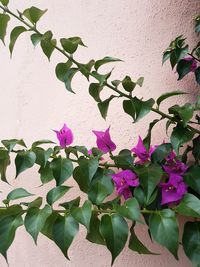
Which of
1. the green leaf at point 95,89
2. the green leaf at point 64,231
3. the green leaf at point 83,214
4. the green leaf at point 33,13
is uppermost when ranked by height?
the green leaf at point 33,13

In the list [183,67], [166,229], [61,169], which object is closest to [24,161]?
[61,169]

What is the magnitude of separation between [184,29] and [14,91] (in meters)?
0.49

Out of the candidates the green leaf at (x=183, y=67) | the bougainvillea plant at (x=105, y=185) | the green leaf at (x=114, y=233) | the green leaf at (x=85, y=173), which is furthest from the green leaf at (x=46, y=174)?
the green leaf at (x=183, y=67)

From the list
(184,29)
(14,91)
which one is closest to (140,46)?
(184,29)

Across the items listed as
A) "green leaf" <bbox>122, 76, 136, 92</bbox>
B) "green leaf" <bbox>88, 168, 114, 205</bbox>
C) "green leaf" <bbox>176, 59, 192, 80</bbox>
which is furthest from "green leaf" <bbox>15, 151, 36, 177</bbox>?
"green leaf" <bbox>176, 59, 192, 80</bbox>

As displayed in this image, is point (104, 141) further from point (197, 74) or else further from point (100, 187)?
point (197, 74)

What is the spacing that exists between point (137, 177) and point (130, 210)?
14 centimetres

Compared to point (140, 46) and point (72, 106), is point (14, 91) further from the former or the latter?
point (140, 46)

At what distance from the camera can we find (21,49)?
3.20 ft

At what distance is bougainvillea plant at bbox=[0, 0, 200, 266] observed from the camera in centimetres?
56

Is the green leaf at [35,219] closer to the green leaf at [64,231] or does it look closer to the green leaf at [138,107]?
the green leaf at [64,231]

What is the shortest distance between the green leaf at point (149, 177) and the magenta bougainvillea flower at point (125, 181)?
0.16 feet

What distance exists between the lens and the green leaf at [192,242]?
2.00 ft

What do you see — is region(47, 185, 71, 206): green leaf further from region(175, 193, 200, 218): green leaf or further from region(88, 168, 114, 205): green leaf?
region(175, 193, 200, 218): green leaf
